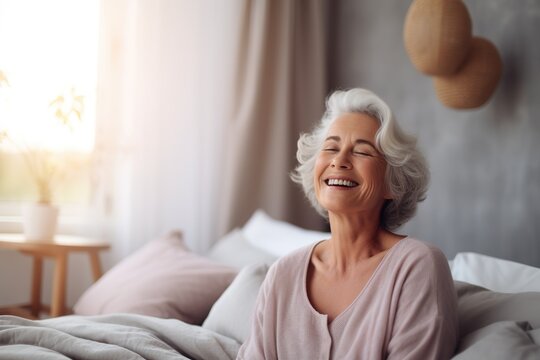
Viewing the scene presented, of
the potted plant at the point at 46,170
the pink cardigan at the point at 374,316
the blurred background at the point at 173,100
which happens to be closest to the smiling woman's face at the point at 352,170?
the pink cardigan at the point at 374,316

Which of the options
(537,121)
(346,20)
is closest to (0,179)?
(346,20)

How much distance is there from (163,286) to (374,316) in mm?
1178

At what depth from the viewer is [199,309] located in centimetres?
238

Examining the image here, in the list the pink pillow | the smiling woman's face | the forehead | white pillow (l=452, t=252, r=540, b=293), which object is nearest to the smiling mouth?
the smiling woman's face

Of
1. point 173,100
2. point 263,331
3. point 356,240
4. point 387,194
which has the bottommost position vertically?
point 263,331

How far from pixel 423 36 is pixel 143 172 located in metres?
1.65

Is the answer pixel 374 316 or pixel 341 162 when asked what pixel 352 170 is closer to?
pixel 341 162

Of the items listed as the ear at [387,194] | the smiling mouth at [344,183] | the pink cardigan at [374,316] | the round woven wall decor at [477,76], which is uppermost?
the round woven wall decor at [477,76]

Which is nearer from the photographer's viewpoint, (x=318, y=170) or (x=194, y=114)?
(x=318, y=170)

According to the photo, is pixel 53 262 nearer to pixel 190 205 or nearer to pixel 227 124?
pixel 190 205

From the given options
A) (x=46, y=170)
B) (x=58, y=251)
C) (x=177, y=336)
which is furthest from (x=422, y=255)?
(x=46, y=170)

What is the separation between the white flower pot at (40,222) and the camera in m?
3.13

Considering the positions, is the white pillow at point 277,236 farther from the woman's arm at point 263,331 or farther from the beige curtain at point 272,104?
the woman's arm at point 263,331

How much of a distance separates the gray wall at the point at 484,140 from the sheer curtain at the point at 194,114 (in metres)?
0.66
